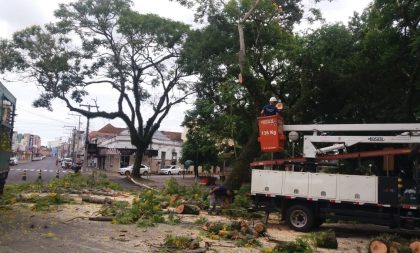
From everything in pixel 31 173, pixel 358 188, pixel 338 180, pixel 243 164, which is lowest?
pixel 31 173

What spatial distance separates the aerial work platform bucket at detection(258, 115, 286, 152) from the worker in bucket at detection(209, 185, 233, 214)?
11.2ft

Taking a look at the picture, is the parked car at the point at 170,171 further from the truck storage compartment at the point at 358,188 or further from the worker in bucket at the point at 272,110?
the truck storage compartment at the point at 358,188

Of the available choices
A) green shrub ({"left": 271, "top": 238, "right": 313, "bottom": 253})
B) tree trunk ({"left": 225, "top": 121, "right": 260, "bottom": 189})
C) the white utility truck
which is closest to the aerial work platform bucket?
the white utility truck

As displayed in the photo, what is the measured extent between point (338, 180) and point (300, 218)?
1.78 m

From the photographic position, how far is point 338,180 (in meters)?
13.8

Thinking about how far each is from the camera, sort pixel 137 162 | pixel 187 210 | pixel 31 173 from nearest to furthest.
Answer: pixel 187 210, pixel 137 162, pixel 31 173

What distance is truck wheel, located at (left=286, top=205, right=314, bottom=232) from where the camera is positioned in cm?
1432

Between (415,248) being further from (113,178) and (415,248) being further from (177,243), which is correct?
→ (113,178)

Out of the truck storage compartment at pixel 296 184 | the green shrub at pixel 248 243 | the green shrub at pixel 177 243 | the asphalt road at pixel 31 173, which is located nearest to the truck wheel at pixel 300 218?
the truck storage compartment at pixel 296 184

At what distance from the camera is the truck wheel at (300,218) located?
14320 mm

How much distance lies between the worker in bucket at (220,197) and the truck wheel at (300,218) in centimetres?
351

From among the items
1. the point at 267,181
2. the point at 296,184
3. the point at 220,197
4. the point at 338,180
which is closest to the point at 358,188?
the point at 338,180

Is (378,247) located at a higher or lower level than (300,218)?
lower

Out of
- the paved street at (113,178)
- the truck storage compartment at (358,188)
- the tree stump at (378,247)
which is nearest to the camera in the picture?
the tree stump at (378,247)
